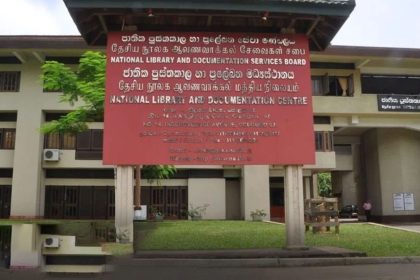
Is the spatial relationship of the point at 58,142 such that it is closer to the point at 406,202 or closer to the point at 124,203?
the point at 124,203

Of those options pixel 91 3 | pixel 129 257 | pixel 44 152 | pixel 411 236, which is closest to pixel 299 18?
pixel 91 3

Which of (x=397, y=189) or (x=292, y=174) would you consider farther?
(x=397, y=189)

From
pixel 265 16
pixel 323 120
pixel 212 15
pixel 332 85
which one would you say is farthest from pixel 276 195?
pixel 212 15

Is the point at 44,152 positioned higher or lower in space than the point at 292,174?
higher

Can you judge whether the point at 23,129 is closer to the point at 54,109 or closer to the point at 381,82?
the point at 54,109

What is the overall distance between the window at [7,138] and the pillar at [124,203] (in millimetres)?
19959

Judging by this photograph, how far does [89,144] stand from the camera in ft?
101

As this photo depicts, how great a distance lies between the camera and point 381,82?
31906mm

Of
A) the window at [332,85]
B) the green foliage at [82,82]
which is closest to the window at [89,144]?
the green foliage at [82,82]

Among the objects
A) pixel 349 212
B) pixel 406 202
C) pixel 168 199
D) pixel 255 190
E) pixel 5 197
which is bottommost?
pixel 349 212

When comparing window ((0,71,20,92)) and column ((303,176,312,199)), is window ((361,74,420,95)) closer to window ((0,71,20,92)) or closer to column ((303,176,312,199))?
column ((303,176,312,199))

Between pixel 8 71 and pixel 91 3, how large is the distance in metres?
20.8

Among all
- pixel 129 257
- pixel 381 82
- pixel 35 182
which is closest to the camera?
pixel 129 257

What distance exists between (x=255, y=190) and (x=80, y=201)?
1079 centimetres
